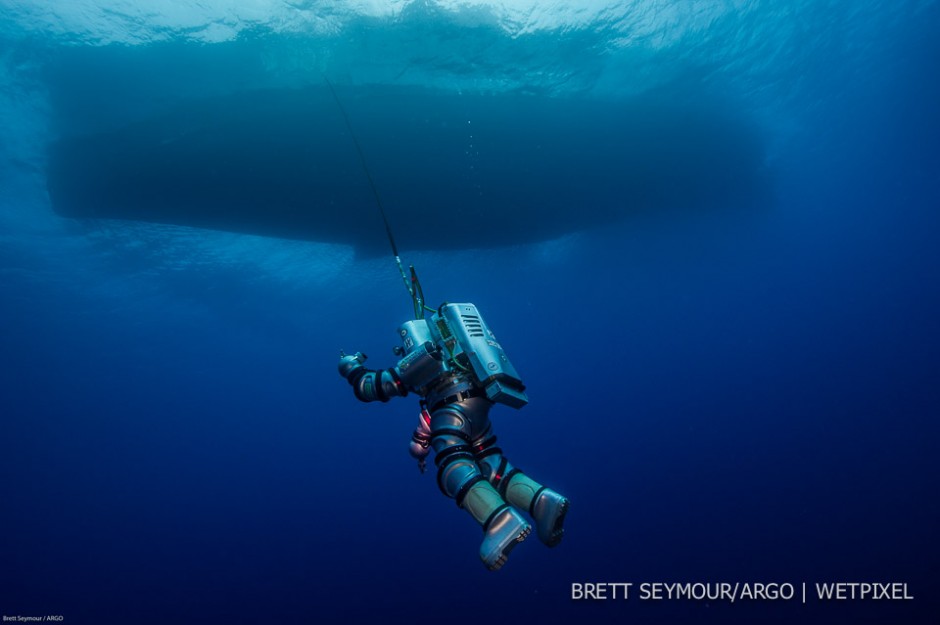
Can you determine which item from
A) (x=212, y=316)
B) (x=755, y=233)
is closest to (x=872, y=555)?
(x=755, y=233)

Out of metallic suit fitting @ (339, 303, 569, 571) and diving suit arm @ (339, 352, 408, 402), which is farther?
diving suit arm @ (339, 352, 408, 402)

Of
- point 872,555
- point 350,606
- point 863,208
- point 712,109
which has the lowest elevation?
point 350,606

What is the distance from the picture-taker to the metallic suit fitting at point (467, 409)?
11.3ft

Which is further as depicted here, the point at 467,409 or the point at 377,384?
the point at 377,384

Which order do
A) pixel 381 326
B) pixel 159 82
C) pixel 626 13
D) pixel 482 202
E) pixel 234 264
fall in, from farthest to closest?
1. pixel 381 326
2. pixel 234 264
3. pixel 482 202
4. pixel 626 13
5. pixel 159 82

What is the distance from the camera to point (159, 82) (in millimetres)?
9328

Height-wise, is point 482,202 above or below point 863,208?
below

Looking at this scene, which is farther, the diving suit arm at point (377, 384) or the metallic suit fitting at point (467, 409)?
the diving suit arm at point (377, 384)

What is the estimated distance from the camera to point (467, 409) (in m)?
4.16

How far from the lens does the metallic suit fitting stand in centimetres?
346

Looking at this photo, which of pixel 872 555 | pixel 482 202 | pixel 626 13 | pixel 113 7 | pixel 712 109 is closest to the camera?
pixel 113 7

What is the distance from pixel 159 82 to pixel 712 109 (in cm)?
1490

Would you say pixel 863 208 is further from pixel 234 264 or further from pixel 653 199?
pixel 234 264

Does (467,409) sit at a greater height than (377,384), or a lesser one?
lesser
